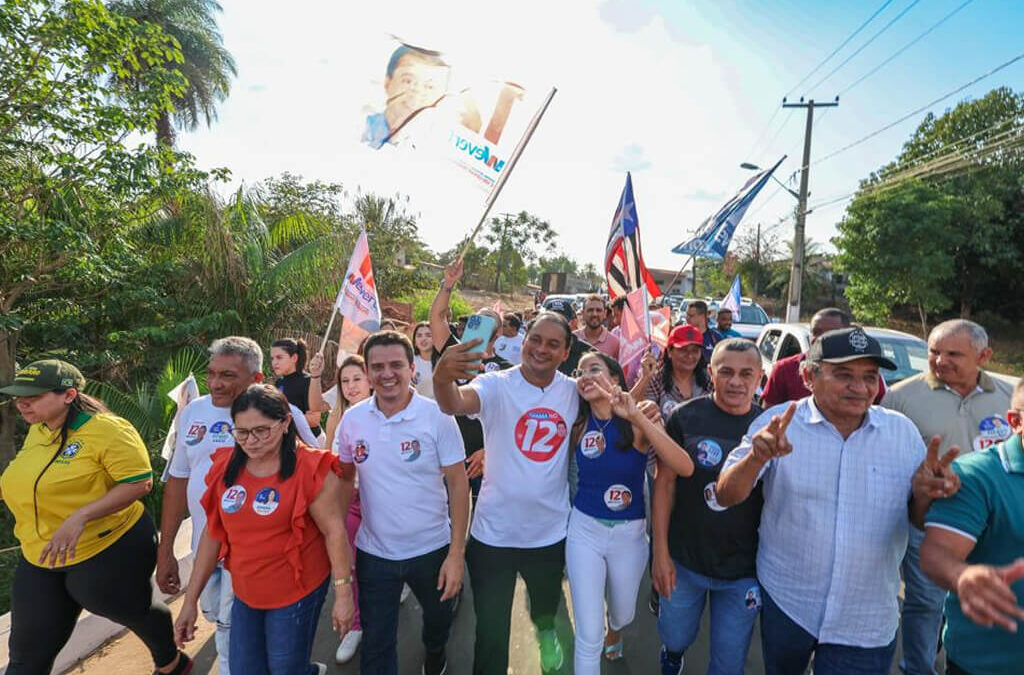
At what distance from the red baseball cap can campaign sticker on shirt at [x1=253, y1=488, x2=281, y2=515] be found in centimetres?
268

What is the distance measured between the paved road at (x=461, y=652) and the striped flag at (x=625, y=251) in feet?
10.2

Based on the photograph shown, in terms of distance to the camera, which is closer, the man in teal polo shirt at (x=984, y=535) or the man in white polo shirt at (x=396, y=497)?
the man in teal polo shirt at (x=984, y=535)

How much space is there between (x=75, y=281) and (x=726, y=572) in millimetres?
6967

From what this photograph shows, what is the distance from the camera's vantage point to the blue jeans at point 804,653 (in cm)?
198

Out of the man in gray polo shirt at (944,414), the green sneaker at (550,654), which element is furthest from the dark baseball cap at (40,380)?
the man in gray polo shirt at (944,414)

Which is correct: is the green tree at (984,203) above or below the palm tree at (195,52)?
below

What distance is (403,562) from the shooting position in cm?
246

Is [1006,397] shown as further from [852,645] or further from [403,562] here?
[403,562]

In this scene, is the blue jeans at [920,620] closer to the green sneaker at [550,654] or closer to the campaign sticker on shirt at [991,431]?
the campaign sticker on shirt at [991,431]

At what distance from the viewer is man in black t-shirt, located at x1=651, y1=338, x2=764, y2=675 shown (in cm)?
232

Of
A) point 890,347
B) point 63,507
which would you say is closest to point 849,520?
point 63,507

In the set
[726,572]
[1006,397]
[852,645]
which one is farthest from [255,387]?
[1006,397]

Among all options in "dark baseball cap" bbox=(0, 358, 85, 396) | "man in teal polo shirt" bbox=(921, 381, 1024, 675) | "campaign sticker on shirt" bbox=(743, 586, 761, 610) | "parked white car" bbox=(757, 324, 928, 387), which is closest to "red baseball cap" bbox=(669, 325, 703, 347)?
"campaign sticker on shirt" bbox=(743, 586, 761, 610)

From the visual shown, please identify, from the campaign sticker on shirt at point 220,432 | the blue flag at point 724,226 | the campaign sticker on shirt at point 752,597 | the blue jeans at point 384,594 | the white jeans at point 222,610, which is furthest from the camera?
the blue flag at point 724,226
